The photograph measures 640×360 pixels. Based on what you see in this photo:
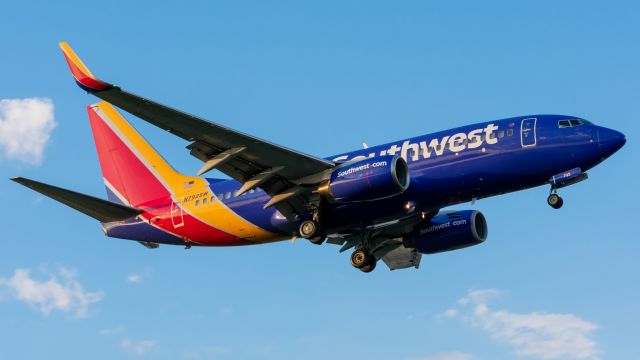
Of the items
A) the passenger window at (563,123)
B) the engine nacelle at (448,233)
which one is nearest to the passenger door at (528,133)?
the passenger window at (563,123)

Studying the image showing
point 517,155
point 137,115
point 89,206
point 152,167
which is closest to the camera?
point 137,115

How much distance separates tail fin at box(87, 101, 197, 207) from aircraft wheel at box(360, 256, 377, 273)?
26.4 feet

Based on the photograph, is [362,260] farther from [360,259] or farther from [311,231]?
[311,231]

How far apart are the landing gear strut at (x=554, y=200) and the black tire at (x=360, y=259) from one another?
28.6 feet

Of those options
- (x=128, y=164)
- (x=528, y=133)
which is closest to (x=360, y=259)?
(x=528, y=133)

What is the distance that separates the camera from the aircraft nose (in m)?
35.3

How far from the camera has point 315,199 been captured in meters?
37.6

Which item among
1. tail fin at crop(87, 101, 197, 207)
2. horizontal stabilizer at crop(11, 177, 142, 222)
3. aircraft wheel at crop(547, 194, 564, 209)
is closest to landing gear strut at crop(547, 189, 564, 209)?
aircraft wheel at crop(547, 194, 564, 209)

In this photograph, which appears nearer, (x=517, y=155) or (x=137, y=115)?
(x=137, y=115)

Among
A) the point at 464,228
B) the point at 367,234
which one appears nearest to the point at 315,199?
the point at 367,234

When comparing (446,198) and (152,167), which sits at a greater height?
(152,167)

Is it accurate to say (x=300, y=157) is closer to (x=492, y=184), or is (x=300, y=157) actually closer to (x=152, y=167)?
(x=492, y=184)

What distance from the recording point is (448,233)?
136ft

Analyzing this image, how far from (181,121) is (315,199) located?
6459 millimetres
